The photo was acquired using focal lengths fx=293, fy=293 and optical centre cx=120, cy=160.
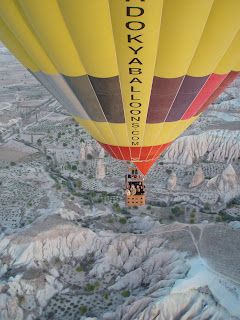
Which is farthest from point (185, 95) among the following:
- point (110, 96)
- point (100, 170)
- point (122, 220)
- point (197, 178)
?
point (100, 170)

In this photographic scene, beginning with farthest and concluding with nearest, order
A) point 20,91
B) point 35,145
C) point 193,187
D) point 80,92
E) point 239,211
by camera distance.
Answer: point 20,91
point 35,145
point 193,187
point 239,211
point 80,92

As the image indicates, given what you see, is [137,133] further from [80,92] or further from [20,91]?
[20,91]

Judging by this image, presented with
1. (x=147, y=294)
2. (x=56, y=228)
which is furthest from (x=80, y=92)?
(x=56, y=228)

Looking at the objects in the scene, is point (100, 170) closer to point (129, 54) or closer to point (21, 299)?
point (21, 299)

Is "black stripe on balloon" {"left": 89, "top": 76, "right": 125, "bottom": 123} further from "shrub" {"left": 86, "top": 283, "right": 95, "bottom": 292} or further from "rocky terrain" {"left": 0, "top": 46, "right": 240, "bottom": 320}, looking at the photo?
"shrub" {"left": 86, "top": 283, "right": 95, "bottom": 292}

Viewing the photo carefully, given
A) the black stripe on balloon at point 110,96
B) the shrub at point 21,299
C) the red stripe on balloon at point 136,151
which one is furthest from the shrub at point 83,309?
the black stripe on balloon at point 110,96
